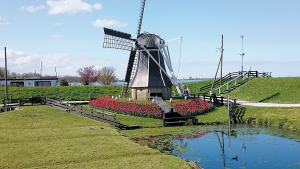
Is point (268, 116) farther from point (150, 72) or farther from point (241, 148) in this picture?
point (150, 72)

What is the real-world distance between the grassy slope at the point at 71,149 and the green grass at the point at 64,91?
31.2m

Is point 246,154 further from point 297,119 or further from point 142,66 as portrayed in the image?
point 142,66

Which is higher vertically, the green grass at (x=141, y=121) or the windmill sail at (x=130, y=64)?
the windmill sail at (x=130, y=64)

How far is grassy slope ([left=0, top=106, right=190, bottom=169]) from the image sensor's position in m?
14.4

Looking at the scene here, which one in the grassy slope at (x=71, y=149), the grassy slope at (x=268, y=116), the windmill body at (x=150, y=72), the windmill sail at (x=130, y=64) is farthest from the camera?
the windmill sail at (x=130, y=64)

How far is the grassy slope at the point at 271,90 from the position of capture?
37469mm

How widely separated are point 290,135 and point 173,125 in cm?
1074

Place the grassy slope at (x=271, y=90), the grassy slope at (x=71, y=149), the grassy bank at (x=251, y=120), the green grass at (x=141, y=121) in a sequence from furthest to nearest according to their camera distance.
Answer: the grassy slope at (x=271, y=90)
the green grass at (x=141, y=121)
the grassy bank at (x=251, y=120)
the grassy slope at (x=71, y=149)

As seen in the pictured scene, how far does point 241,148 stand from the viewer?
731 inches

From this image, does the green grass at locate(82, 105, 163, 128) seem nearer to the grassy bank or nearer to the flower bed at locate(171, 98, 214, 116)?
the grassy bank

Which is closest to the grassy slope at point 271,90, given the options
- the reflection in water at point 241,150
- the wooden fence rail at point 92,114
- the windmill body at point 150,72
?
the windmill body at point 150,72

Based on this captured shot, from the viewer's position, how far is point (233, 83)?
170ft

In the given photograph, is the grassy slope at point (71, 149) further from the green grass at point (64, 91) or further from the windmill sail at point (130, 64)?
the green grass at point (64, 91)

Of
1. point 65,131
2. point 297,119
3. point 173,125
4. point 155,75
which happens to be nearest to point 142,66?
point 155,75
